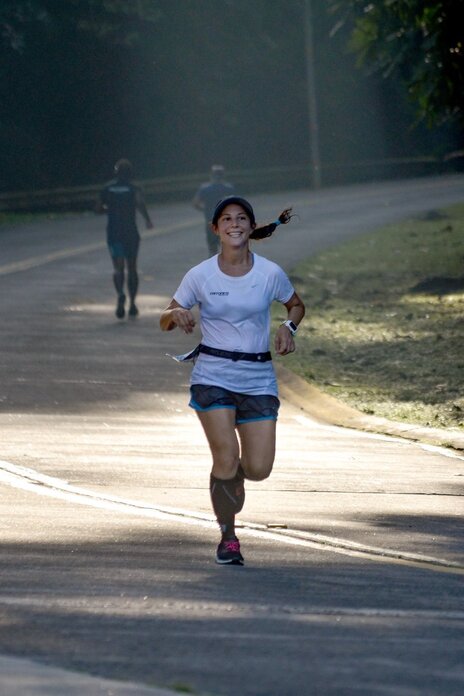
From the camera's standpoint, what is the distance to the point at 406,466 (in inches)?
527

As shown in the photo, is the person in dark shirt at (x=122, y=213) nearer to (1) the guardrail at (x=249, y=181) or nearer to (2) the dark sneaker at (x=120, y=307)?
(2) the dark sneaker at (x=120, y=307)

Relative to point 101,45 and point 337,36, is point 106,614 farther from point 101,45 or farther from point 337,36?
point 337,36

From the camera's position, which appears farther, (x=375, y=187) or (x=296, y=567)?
(x=375, y=187)

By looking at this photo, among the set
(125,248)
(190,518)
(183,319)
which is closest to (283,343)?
(183,319)

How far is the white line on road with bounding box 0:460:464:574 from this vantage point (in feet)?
29.9

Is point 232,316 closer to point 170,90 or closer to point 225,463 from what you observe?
point 225,463

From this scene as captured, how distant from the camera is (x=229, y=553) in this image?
862cm

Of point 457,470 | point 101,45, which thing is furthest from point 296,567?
point 101,45

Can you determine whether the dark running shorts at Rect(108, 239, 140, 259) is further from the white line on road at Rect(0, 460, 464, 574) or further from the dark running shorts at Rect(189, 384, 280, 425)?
the dark running shorts at Rect(189, 384, 280, 425)

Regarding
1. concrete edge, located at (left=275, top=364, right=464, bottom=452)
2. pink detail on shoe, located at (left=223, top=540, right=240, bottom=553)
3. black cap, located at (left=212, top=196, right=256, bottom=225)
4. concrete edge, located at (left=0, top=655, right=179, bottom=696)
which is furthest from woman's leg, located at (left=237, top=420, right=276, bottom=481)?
concrete edge, located at (left=275, top=364, right=464, bottom=452)

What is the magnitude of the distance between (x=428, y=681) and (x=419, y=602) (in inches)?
64.4

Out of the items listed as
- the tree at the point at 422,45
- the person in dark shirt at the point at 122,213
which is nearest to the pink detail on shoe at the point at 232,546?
the person in dark shirt at the point at 122,213

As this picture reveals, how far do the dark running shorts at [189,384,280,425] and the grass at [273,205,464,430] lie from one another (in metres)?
7.52

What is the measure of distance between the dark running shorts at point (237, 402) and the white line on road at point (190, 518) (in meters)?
1.09
